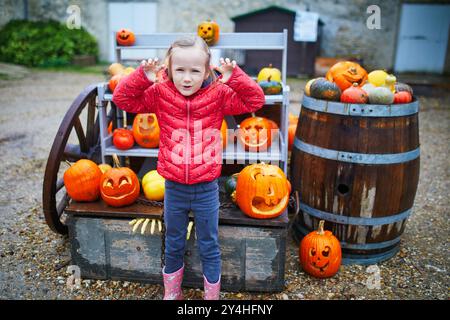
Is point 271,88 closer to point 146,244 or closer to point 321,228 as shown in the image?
point 321,228

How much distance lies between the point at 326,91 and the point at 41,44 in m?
13.2

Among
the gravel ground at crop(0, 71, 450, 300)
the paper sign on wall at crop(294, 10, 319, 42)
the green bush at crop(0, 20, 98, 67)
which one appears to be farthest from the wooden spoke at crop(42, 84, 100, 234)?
the green bush at crop(0, 20, 98, 67)

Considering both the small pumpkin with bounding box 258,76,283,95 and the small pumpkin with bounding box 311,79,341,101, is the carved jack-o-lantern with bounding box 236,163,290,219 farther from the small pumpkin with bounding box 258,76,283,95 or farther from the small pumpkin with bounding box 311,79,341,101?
the small pumpkin with bounding box 258,76,283,95

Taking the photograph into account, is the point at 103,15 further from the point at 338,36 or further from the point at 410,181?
the point at 410,181

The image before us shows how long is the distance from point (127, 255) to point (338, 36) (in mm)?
12319

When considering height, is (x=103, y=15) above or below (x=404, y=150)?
above

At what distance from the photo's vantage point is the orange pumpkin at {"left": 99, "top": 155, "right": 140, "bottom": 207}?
8.76ft

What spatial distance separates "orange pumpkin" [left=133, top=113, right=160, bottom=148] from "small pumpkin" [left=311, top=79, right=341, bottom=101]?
1.24 meters

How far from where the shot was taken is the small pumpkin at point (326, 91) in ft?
9.43

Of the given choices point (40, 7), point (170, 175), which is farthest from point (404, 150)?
point (40, 7)

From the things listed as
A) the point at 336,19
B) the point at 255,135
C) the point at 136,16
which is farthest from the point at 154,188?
the point at 136,16
